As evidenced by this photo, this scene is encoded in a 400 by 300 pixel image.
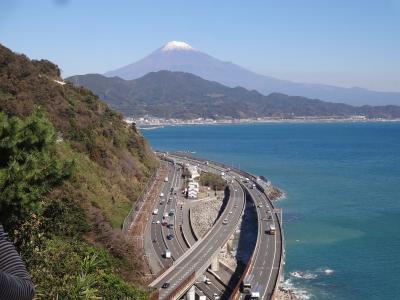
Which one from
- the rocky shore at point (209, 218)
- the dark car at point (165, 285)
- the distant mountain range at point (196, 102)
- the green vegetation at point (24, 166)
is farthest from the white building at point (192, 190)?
the distant mountain range at point (196, 102)

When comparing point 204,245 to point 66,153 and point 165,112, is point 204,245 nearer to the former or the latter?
point 66,153

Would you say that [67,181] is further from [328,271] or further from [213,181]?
[213,181]

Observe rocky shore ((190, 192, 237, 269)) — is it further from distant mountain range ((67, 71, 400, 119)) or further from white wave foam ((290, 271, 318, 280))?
distant mountain range ((67, 71, 400, 119))

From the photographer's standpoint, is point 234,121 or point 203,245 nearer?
point 203,245

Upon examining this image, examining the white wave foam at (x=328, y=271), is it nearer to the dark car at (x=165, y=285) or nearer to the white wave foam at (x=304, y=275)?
the white wave foam at (x=304, y=275)

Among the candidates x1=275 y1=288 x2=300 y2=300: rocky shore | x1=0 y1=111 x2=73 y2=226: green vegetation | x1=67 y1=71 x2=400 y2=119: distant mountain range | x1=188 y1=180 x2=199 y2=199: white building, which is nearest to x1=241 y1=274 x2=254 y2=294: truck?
x1=275 y1=288 x2=300 y2=300: rocky shore

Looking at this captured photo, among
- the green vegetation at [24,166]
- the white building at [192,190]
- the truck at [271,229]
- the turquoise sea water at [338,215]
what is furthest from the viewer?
the white building at [192,190]

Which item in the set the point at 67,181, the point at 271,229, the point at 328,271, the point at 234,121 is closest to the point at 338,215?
the point at 271,229
